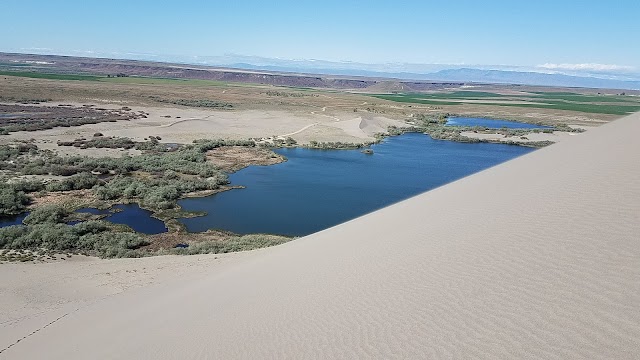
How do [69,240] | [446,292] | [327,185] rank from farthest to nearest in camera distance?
[327,185] → [69,240] → [446,292]

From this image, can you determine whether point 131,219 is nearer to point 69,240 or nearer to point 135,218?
point 135,218

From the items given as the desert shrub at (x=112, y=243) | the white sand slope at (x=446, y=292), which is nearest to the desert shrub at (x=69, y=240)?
the desert shrub at (x=112, y=243)

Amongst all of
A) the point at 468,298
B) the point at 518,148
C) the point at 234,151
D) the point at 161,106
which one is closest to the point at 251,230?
the point at 468,298

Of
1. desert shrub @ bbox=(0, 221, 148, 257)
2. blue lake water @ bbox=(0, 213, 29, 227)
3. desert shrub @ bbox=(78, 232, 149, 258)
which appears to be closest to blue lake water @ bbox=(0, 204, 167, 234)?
blue lake water @ bbox=(0, 213, 29, 227)

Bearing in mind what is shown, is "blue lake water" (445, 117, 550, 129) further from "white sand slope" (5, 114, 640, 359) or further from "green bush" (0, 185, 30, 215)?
"white sand slope" (5, 114, 640, 359)


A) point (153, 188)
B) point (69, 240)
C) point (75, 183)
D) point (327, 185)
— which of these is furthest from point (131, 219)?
point (327, 185)

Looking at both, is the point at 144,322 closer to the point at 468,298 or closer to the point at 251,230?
the point at 468,298

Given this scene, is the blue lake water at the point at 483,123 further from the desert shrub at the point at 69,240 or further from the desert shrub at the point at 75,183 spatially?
the desert shrub at the point at 69,240
